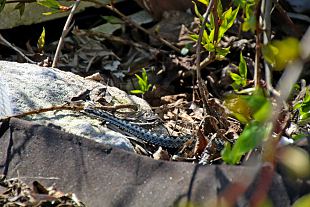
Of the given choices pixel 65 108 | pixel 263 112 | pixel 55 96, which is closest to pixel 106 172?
pixel 65 108

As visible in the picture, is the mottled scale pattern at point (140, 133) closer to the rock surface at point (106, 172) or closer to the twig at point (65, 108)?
the twig at point (65, 108)

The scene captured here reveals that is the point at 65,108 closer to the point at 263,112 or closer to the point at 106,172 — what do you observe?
the point at 106,172

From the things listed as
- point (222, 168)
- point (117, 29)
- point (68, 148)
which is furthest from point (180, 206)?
point (117, 29)

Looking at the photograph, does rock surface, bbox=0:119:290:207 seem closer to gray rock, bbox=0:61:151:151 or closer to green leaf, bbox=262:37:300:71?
gray rock, bbox=0:61:151:151

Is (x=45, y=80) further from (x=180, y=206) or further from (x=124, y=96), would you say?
(x=180, y=206)

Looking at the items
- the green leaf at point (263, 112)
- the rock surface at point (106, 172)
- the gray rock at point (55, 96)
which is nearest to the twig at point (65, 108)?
the gray rock at point (55, 96)

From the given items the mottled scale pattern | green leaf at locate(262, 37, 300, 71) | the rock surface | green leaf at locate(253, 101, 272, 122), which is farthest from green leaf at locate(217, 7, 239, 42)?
green leaf at locate(253, 101, 272, 122)

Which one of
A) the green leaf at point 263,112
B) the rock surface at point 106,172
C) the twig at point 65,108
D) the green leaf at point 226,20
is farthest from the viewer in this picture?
the green leaf at point 226,20

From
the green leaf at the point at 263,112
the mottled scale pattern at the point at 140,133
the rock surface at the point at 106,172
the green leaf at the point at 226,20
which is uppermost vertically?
the green leaf at the point at 263,112
